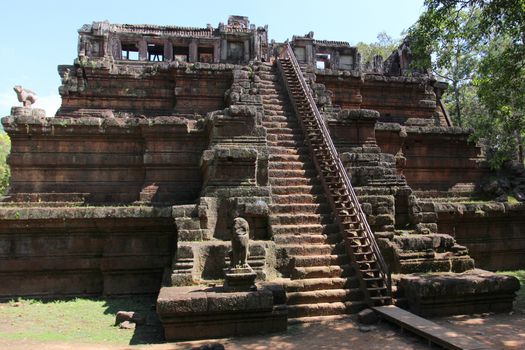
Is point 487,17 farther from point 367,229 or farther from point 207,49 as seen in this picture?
point 207,49

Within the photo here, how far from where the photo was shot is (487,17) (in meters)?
9.32

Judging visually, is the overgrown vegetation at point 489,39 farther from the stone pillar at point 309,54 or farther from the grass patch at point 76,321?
the stone pillar at point 309,54

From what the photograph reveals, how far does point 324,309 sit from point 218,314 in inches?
73.0

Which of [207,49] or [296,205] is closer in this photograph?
[296,205]

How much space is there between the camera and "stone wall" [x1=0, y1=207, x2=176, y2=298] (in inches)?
370

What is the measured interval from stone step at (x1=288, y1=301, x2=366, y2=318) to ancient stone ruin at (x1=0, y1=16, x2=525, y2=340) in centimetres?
2

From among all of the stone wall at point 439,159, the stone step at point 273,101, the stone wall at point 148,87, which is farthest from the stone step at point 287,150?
the stone wall at point 148,87

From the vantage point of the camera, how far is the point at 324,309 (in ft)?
23.1

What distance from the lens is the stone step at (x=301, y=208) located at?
345 inches

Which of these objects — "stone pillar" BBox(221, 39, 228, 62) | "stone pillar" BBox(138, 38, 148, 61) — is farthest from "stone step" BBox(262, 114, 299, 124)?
"stone pillar" BBox(138, 38, 148, 61)

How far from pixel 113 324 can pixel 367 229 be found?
484 centimetres

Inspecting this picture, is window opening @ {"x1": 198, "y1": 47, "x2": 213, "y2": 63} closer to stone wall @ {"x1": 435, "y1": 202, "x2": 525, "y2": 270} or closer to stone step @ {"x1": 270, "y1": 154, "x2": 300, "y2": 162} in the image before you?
stone step @ {"x1": 270, "y1": 154, "x2": 300, "y2": 162}

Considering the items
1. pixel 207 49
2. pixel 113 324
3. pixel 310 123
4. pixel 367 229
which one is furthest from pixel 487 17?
pixel 207 49

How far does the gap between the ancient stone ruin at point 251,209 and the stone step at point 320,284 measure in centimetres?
2
